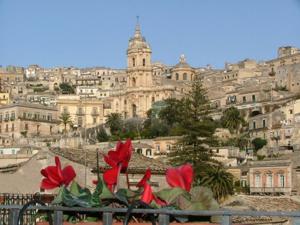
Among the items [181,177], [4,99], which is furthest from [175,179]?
[4,99]

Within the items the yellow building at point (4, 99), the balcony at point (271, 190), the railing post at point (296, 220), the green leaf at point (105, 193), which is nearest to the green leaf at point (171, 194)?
the green leaf at point (105, 193)

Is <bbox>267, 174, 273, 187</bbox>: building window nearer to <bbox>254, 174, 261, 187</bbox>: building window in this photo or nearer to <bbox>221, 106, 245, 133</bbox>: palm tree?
<bbox>254, 174, 261, 187</bbox>: building window

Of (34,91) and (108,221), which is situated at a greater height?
(34,91)

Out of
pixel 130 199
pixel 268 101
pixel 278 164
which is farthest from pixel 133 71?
pixel 130 199

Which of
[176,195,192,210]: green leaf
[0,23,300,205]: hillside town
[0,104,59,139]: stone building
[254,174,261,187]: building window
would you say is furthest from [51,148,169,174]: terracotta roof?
[0,104,59,139]: stone building

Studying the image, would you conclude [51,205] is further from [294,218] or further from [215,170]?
[215,170]

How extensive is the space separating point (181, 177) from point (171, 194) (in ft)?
0.57

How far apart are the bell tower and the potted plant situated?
113019 millimetres

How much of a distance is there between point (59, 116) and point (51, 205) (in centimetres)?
11792

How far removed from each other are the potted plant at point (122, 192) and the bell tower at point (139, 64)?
113019mm

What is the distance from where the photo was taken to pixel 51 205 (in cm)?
514

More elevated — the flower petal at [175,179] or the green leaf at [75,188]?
the flower petal at [175,179]

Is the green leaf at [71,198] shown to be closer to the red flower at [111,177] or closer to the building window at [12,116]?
the red flower at [111,177]

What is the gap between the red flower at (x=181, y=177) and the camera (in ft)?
17.1
